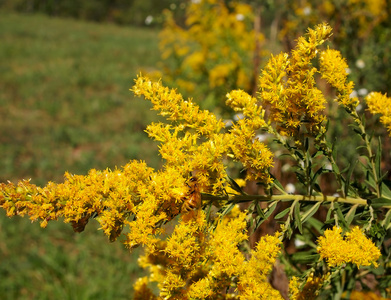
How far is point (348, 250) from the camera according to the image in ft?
2.69

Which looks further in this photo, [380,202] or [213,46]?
[213,46]

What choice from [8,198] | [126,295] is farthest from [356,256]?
[126,295]

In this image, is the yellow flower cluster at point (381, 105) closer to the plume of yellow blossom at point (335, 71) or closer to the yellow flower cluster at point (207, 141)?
the plume of yellow blossom at point (335, 71)

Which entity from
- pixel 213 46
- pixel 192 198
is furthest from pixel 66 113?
pixel 192 198

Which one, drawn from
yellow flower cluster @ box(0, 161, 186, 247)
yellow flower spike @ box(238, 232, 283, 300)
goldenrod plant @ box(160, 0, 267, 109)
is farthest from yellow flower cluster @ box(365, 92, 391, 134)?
goldenrod plant @ box(160, 0, 267, 109)

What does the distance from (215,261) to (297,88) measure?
45 centimetres

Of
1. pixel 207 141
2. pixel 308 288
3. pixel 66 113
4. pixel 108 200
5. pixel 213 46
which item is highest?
pixel 207 141

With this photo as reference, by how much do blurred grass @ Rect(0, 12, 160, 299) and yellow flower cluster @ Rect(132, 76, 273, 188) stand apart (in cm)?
252

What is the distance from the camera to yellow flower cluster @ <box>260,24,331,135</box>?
91cm

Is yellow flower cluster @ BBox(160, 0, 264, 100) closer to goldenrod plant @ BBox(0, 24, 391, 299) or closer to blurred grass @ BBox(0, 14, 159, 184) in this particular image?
blurred grass @ BBox(0, 14, 159, 184)

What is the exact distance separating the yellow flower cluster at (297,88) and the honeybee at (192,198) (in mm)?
269

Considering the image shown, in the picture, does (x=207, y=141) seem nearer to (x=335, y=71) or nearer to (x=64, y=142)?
(x=335, y=71)

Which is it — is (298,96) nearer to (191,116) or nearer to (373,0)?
(191,116)

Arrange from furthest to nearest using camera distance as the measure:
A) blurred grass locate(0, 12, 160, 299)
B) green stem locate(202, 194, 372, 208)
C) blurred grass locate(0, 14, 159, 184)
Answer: blurred grass locate(0, 14, 159, 184)
blurred grass locate(0, 12, 160, 299)
green stem locate(202, 194, 372, 208)
